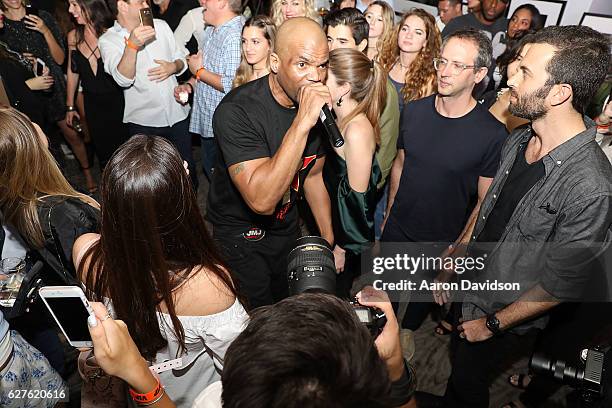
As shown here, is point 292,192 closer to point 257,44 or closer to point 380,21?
point 257,44

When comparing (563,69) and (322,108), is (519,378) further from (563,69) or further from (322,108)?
(322,108)

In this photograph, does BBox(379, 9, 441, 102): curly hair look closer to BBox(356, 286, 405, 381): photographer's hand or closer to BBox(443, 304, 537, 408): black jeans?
BBox(443, 304, 537, 408): black jeans

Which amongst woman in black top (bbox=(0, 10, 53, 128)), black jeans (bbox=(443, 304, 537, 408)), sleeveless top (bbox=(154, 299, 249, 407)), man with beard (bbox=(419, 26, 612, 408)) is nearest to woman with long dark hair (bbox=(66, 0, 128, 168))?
woman in black top (bbox=(0, 10, 53, 128))

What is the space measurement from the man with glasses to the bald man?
53 centimetres

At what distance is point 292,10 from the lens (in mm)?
3566

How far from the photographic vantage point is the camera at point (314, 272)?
119cm

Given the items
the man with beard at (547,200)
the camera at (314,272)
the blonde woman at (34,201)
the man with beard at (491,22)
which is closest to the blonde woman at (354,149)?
the man with beard at (547,200)

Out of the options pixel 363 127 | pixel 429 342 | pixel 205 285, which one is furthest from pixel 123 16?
pixel 429 342

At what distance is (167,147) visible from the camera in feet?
4.24

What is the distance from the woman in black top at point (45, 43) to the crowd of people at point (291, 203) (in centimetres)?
2

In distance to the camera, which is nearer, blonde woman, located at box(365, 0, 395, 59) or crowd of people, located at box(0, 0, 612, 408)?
crowd of people, located at box(0, 0, 612, 408)

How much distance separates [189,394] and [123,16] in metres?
2.70

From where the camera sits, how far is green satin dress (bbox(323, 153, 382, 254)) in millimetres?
2414

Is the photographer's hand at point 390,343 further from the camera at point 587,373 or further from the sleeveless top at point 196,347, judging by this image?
the camera at point 587,373
